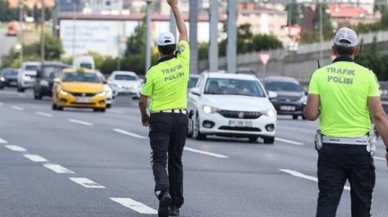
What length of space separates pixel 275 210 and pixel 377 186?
14.8 ft

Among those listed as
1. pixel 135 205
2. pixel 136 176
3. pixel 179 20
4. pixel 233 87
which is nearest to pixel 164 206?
pixel 135 205

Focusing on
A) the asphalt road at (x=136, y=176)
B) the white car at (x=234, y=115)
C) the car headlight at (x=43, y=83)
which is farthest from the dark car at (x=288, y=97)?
the white car at (x=234, y=115)

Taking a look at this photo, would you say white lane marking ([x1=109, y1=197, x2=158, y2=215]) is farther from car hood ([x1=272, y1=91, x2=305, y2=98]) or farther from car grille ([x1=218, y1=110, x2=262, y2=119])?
car hood ([x1=272, y1=91, x2=305, y2=98])

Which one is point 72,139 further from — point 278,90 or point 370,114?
point 278,90

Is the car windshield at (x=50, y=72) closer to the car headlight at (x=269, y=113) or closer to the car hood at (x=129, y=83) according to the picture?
the car hood at (x=129, y=83)

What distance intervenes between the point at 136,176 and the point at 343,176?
30.3 feet

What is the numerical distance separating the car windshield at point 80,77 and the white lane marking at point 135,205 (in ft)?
114

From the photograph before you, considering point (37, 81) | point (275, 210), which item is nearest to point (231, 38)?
point (37, 81)

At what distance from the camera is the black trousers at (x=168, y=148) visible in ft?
47.0

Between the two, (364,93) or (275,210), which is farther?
(275,210)

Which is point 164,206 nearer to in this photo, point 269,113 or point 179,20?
point 179,20

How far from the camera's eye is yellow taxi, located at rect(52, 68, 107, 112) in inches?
1937

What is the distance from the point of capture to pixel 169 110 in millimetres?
14492

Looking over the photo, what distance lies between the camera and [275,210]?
1562 centimetres
